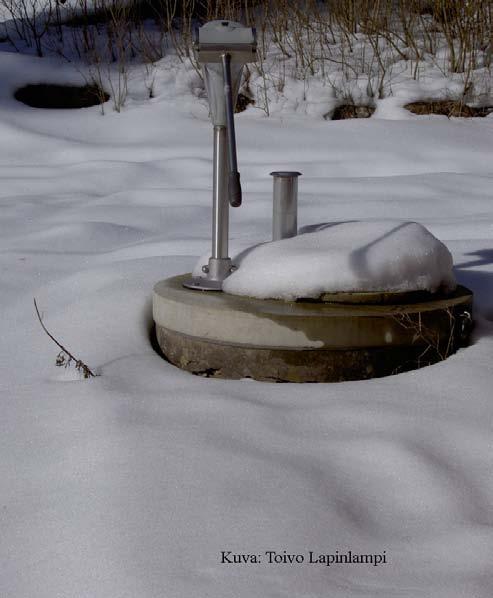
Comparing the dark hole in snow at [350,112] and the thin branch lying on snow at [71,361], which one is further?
the dark hole in snow at [350,112]

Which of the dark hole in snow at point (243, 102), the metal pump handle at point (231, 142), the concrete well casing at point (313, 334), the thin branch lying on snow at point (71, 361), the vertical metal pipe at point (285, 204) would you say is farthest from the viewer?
the dark hole in snow at point (243, 102)

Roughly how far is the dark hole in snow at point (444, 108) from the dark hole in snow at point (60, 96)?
1983mm

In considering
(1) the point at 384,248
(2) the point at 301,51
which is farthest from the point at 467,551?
(2) the point at 301,51

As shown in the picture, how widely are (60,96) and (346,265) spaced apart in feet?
13.8

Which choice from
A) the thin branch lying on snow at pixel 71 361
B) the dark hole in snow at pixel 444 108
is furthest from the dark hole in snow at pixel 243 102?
the thin branch lying on snow at pixel 71 361

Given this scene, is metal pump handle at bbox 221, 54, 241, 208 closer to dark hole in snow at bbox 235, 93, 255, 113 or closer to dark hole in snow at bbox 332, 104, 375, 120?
dark hole in snow at bbox 332, 104, 375, 120

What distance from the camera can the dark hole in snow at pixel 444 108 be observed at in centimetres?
522

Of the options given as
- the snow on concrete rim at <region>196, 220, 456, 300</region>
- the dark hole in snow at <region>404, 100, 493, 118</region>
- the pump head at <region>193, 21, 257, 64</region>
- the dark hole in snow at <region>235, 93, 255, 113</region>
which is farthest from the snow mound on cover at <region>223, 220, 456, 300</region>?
the dark hole in snow at <region>235, 93, 255, 113</region>

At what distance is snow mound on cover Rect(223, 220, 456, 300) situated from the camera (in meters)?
2.04

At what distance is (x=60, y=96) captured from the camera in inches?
227

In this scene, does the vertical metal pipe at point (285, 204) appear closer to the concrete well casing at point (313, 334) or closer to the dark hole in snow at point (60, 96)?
the concrete well casing at point (313, 334)

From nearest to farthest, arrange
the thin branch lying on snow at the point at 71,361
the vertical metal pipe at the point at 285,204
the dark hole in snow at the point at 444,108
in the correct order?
1. the thin branch lying on snow at the point at 71,361
2. the vertical metal pipe at the point at 285,204
3. the dark hole in snow at the point at 444,108

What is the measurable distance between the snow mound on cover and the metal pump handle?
1.06 ft

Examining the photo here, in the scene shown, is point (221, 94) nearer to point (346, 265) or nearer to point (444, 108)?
point (346, 265)
